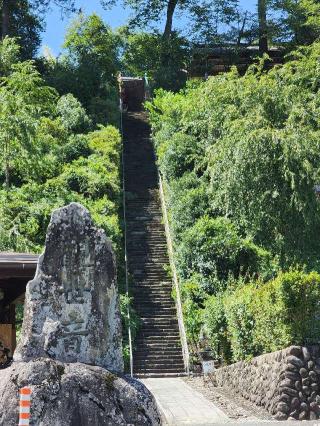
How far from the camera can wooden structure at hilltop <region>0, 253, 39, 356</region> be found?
14.4m

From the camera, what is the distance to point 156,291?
27.2 m

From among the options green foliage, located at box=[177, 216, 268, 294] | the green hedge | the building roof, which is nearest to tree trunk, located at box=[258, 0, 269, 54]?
green foliage, located at box=[177, 216, 268, 294]

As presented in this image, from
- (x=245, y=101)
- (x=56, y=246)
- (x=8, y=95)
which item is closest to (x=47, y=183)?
(x=8, y=95)

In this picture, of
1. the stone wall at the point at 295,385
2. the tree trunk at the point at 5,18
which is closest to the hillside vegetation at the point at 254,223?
the stone wall at the point at 295,385

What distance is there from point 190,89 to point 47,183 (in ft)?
41.8

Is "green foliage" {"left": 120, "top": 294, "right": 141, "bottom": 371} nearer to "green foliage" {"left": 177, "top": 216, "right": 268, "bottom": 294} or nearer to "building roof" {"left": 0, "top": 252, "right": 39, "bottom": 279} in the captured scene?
"green foliage" {"left": 177, "top": 216, "right": 268, "bottom": 294}

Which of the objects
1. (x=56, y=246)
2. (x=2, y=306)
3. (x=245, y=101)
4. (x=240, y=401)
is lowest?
(x=240, y=401)

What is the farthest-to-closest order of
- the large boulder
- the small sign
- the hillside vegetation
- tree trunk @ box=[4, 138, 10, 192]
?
1. tree trunk @ box=[4, 138, 10, 192]
2. the small sign
3. the hillside vegetation
4. the large boulder

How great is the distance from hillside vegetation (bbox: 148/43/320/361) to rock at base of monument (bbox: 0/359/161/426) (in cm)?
794

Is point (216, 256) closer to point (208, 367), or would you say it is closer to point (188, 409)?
point (208, 367)

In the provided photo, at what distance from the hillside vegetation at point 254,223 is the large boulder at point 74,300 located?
745cm

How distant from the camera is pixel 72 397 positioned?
9469 millimetres

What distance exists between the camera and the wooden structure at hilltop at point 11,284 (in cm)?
1436

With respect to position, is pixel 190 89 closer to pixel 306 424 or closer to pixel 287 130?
Result: pixel 287 130
